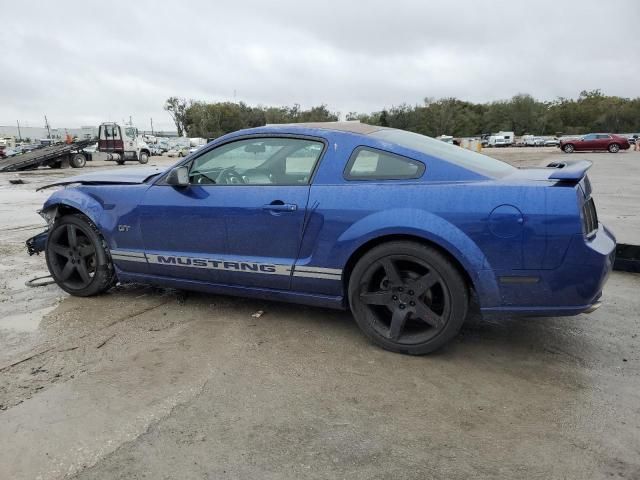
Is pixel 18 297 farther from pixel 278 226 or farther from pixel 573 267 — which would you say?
pixel 573 267

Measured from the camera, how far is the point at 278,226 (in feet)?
11.0

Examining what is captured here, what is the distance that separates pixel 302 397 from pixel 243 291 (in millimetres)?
1182

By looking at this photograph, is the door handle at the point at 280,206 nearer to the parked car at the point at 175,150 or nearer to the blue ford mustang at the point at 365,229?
the blue ford mustang at the point at 365,229

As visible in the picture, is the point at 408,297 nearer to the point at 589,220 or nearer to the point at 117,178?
the point at 589,220

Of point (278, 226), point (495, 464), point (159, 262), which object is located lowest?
point (495, 464)

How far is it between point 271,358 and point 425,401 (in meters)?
1.03

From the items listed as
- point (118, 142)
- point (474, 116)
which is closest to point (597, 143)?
point (118, 142)

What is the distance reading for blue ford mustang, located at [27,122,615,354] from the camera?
277 cm

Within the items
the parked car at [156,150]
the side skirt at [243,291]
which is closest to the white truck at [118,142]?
the parked car at [156,150]

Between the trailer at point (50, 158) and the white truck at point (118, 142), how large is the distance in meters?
1.17

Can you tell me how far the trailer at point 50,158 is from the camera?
78.3 feet

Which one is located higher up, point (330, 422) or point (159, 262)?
point (159, 262)

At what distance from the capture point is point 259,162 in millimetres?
3588

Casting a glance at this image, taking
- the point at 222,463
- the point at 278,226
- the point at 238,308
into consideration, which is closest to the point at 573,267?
the point at 278,226
